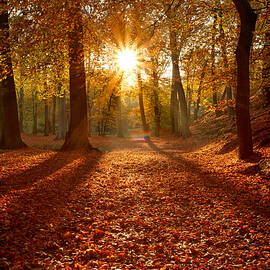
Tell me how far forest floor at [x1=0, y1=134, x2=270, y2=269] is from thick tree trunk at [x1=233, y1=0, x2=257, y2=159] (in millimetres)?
690

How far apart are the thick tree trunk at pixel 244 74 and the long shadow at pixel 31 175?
6.21 meters

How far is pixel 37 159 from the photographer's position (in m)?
8.20

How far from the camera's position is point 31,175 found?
6004 mm

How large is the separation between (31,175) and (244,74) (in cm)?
712

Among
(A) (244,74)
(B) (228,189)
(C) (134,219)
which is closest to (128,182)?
(C) (134,219)

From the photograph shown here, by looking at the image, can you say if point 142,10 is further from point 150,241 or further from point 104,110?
point 104,110

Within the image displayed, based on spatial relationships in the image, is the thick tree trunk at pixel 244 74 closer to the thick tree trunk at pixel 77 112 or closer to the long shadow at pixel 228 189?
the long shadow at pixel 228 189

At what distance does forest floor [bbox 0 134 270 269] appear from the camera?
2.87m

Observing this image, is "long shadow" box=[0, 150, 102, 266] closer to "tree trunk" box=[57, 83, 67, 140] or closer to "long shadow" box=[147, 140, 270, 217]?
"long shadow" box=[147, 140, 270, 217]

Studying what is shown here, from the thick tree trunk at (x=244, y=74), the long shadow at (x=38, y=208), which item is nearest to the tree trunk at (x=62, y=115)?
the long shadow at (x=38, y=208)

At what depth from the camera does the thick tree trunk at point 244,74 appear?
6.37m

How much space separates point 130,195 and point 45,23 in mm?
5207

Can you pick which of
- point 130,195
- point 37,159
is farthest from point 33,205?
point 37,159

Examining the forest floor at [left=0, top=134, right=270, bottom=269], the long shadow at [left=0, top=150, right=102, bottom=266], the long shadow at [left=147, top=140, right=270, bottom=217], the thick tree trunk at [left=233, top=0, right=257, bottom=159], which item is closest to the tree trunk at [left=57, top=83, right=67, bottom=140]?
the forest floor at [left=0, top=134, right=270, bottom=269]
